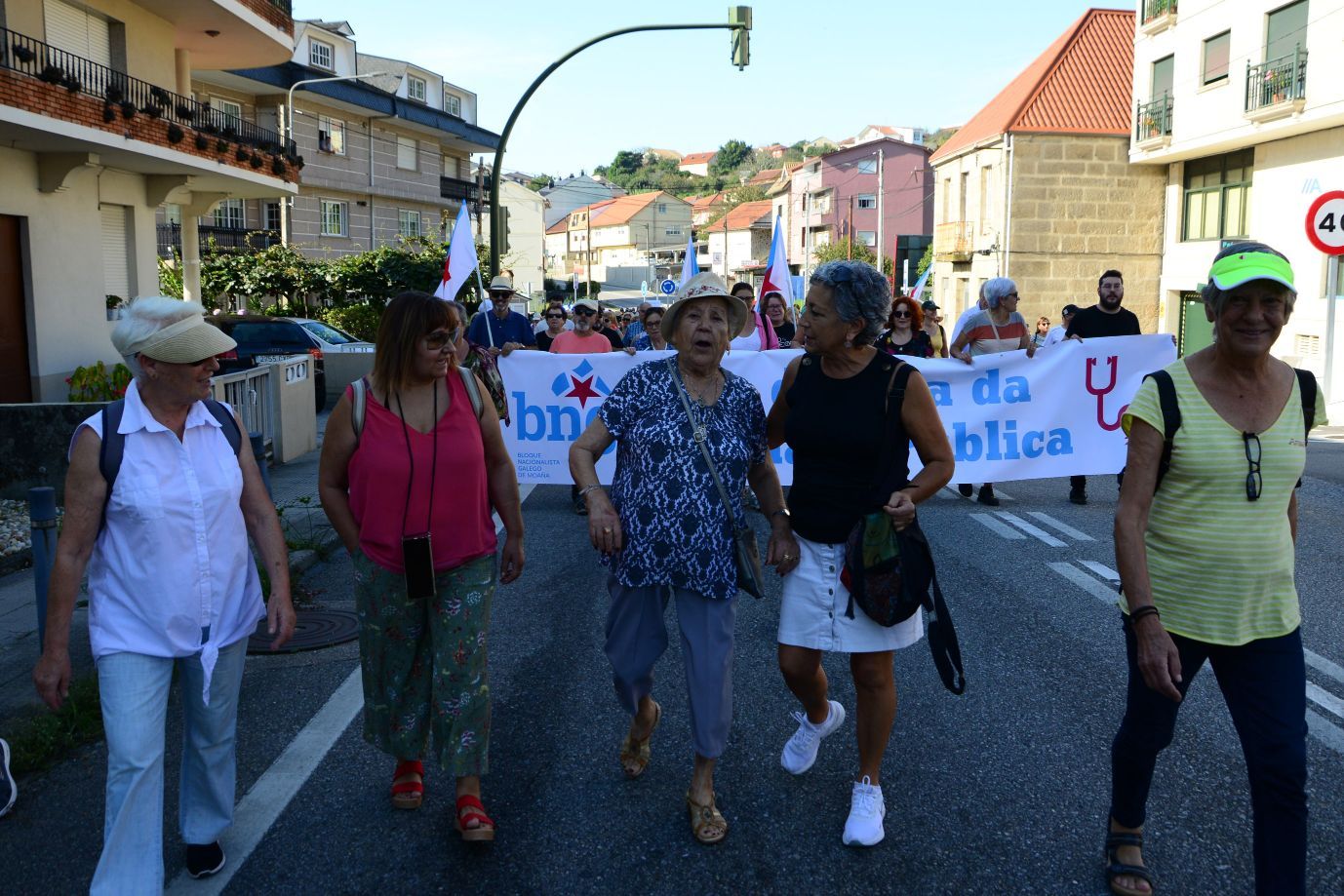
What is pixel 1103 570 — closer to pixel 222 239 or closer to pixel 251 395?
pixel 251 395

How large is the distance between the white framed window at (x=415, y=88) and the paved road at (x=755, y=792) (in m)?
48.2

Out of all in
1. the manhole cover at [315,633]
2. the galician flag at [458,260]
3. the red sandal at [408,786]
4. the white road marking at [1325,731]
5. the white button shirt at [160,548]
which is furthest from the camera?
the galician flag at [458,260]

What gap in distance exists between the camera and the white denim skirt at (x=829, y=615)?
3975 millimetres

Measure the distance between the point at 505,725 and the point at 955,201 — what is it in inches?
1613

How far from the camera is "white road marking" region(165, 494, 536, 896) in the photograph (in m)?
3.73

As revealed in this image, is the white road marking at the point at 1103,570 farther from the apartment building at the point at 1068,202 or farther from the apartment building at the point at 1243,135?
the apartment building at the point at 1068,202

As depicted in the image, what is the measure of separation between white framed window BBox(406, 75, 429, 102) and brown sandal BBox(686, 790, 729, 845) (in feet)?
165

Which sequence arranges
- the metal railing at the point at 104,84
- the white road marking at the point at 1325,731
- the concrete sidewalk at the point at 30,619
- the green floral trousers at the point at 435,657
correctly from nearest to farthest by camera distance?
1. the green floral trousers at the point at 435,657
2. the white road marking at the point at 1325,731
3. the concrete sidewalk at the point at 30,619
4. the metal railing at the point at 104,84

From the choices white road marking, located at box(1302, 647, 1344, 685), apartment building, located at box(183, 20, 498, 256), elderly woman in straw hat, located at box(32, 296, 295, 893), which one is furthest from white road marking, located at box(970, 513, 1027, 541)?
apartment building, located at box(183, 20, 498, 256)

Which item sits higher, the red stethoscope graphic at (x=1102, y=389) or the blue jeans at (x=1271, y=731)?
the red stethoscope graphic at (x=1102, y=389)

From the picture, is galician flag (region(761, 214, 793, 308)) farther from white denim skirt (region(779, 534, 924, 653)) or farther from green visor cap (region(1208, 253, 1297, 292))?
green visor cap (region(1208, 253, 1297, 292))

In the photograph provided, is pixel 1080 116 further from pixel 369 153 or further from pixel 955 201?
Result: pixel 369 153

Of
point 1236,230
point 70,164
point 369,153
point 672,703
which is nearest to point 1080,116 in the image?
point 1236,230

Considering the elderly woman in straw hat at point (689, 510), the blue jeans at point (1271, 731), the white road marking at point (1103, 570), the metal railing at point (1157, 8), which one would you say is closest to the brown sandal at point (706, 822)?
the elderly woman in straw hat at point (689, 510)
